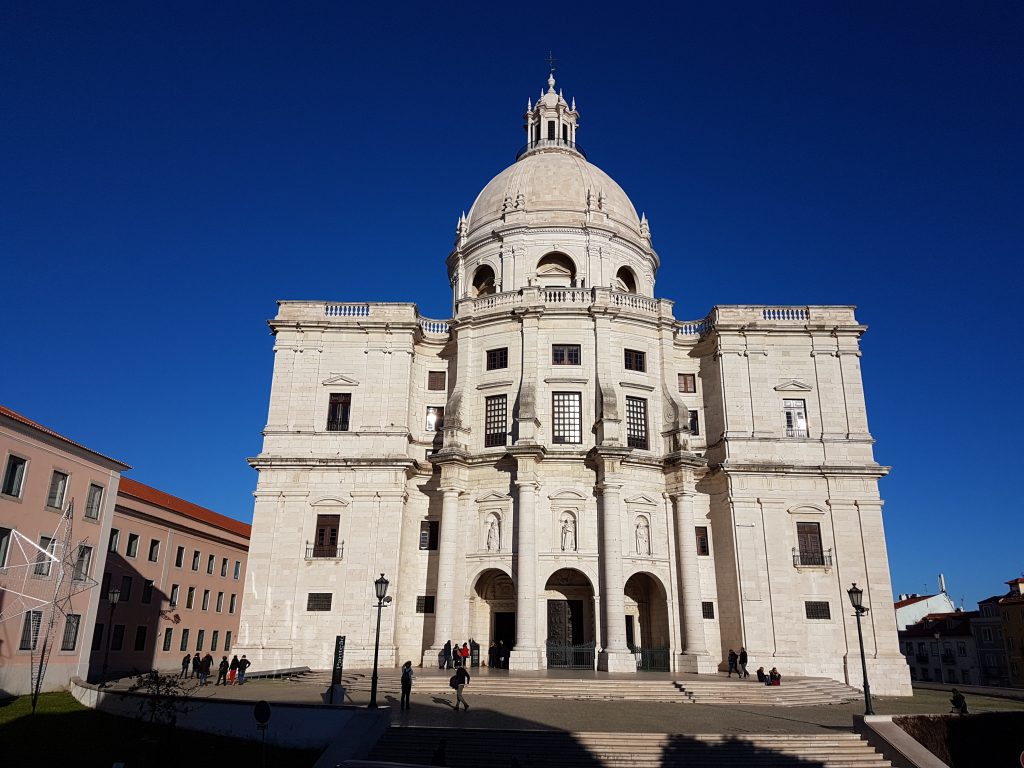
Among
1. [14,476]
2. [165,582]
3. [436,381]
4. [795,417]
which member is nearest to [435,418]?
[436,381]

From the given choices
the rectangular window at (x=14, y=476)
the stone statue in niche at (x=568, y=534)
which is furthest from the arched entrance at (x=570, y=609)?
the rectangular window at (x=14, y=476)

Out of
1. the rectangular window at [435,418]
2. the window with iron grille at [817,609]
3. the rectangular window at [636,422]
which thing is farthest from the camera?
the rectangular window at [435,418]

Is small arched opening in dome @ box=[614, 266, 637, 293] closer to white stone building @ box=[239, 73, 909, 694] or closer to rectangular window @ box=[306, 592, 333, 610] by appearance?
white stone building @ box=[239, 73, 909, 694]

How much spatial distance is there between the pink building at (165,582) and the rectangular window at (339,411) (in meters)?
13.8

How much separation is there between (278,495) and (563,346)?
16006mm

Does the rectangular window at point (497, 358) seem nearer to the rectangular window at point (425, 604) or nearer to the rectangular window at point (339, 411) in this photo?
the rectangular window at point (339, 411)

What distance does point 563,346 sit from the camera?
38.9 meters

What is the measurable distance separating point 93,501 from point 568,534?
20946 mm

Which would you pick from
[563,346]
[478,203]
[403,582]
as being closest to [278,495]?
[403,582]

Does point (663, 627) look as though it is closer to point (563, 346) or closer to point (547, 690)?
point (547, 690)

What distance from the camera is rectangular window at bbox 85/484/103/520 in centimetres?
3203

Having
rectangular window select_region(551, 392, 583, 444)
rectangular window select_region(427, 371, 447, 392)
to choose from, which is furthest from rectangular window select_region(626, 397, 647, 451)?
rectangular window select_region(427, 371, 447, 392)

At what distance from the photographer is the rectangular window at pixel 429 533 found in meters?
37.7

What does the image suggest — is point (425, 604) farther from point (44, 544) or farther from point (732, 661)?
point (44, 544)
